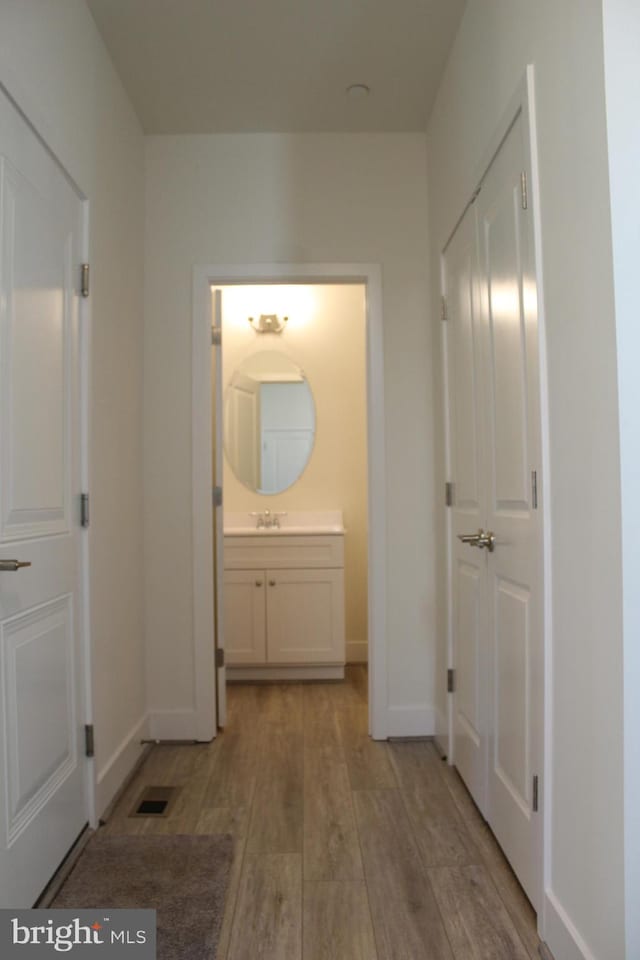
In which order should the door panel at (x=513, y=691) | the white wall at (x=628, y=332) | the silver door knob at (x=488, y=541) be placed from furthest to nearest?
the silver door knob at (x=488, y=541) → the door panel at (x=513, y=691) → the white wall at (x=628, y=332)

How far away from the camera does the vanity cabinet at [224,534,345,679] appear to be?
3.62 metres

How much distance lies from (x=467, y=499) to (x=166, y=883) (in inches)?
59.6

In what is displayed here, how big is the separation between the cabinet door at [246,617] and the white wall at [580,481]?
2311mm

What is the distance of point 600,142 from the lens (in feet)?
3.91

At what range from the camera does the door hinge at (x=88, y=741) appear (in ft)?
6.63

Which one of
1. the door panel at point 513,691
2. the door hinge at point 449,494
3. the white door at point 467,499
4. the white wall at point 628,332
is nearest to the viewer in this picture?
the white wall at point 628,332

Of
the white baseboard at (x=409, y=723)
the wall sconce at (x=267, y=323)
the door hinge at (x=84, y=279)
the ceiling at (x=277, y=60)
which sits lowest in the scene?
the white baseboard at (x=409, y=723)

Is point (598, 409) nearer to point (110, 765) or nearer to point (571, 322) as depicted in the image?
point (571, 322)

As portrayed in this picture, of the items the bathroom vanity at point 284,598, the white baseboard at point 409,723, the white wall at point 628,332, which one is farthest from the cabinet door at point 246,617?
the white wall at point 628,332

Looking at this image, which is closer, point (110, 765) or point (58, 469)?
point (58, 469)

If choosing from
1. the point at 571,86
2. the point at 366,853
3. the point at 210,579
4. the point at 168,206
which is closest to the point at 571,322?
the point at 571,86

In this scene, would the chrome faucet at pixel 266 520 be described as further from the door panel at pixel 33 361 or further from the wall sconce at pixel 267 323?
the door panel at pixel 33 361

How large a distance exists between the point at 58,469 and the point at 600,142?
158 centimetres

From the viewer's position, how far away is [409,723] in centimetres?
278
